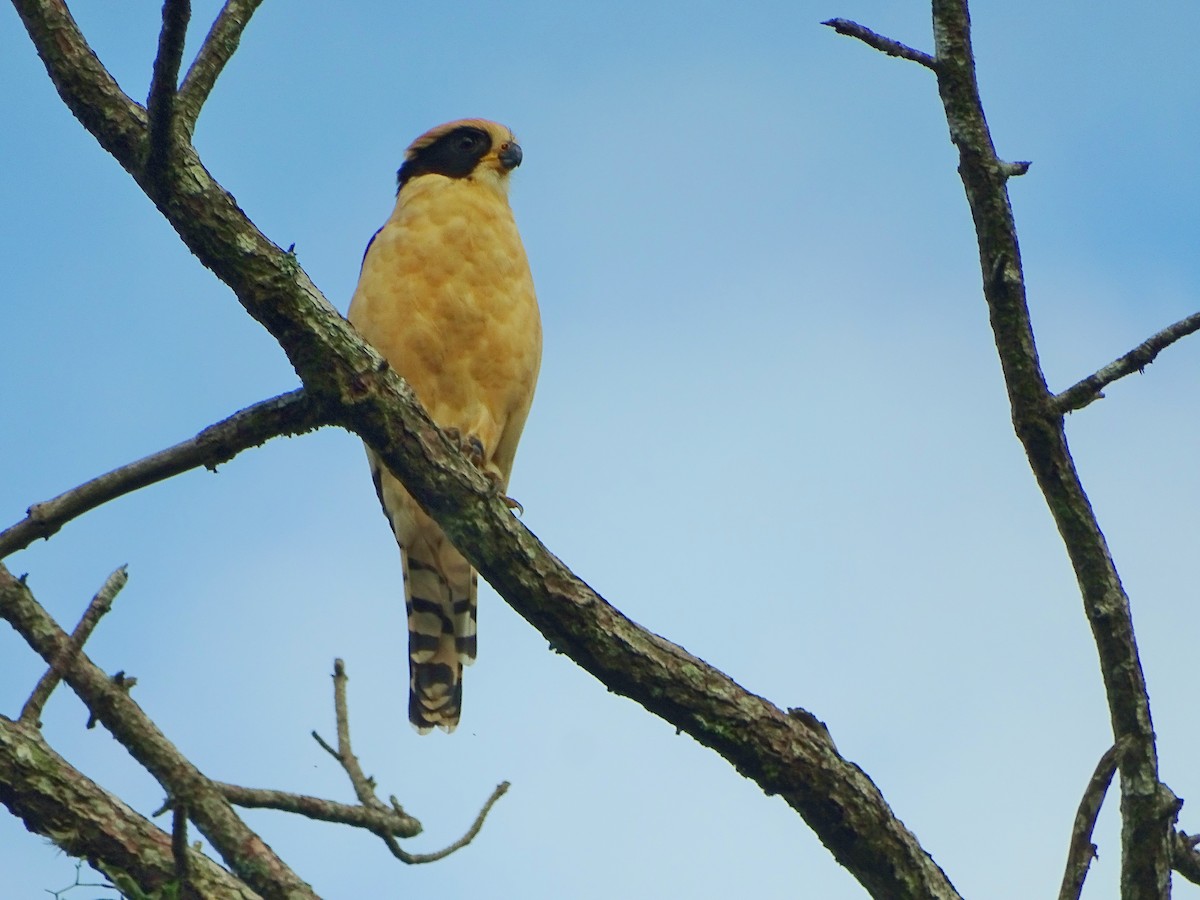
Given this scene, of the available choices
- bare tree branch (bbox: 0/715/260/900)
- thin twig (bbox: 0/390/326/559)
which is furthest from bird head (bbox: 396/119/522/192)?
bare tree branch (bbox: 0/715/260/900)

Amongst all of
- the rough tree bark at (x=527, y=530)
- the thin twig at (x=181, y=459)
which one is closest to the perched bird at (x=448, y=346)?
the thin twig at (x=181, y=459)

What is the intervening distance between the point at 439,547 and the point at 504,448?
1.68ft

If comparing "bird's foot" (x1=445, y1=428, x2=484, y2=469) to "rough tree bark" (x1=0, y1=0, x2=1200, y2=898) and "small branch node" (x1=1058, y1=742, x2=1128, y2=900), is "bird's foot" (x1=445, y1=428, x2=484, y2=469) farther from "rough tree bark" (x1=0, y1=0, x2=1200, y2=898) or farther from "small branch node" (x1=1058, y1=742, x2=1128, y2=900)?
"small branch node" (x1=1058, y1=742, x2=1128, y2=900)

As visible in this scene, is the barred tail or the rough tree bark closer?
the rough tree bark

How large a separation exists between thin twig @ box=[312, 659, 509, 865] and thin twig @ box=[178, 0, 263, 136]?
1793mm

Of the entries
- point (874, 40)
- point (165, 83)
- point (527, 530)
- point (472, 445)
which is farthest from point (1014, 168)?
point (472, 445)

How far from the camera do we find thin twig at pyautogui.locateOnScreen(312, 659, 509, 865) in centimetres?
400

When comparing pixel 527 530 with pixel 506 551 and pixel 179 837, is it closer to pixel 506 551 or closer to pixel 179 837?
pixel 506 551

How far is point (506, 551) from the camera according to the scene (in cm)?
330

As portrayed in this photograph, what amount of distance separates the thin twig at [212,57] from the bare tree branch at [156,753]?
4.41ft

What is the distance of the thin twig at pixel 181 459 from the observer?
11.1 ft

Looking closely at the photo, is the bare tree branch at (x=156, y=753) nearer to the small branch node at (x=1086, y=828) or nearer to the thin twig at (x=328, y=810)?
the thin twig at (x=328, y=810)

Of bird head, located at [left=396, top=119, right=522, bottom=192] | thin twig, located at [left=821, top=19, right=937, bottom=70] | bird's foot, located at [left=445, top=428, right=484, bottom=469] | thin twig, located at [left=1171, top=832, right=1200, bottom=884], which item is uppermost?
bird head, located at [left=396, top=119, right=522, bottom=192]

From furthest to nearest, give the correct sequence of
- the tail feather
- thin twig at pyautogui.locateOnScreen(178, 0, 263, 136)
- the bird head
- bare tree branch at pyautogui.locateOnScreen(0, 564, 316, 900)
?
the bird head
the tail feather
bare tree branch at pyautogui.locateOnScreen(0, 564, 316, 900)
thin twig at pyautogui.locateOnScreen(178, 0, 263, 136)
